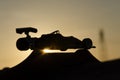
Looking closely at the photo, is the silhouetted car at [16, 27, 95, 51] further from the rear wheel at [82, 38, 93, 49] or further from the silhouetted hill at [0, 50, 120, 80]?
the rear wheel at [82, 38, 93, 49]

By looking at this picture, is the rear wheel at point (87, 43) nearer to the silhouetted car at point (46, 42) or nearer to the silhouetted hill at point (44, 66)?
the silhouetted hill at point (44, 66)

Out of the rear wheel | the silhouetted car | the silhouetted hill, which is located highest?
the silhouetted car

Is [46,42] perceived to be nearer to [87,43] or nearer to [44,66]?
[44,66]

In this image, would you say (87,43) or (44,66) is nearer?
(44,66)

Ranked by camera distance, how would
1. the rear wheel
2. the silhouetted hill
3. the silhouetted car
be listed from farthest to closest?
the rear wheel → the silhouetted car → the silhouetted hill

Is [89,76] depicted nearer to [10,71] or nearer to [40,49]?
[40,49]

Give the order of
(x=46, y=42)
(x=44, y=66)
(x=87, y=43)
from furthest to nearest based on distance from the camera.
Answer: (x=87, y=43), (x=44, y=66), (x=46, y=42)

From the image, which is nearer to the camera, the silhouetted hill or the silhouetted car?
the silhouetted hill

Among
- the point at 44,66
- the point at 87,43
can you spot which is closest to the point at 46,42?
the point at 44,66

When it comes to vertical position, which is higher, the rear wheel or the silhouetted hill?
the rear wheel

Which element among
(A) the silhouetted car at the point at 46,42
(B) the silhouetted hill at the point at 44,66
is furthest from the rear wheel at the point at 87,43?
(A) the silhouetted car at the point at 46,42

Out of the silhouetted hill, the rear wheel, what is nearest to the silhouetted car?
the silhouetted hill

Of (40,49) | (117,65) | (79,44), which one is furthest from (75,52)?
(117,65)

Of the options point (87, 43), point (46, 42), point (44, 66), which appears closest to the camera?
point (46, 42)
